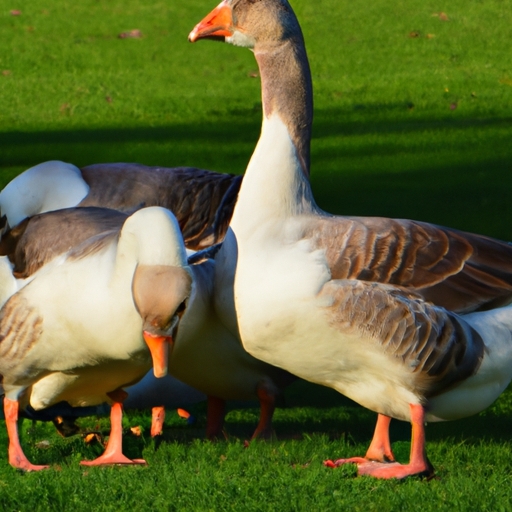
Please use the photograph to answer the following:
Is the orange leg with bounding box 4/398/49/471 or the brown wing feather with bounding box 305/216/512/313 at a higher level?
the brown wing feather with bounding box 305/216/512/313

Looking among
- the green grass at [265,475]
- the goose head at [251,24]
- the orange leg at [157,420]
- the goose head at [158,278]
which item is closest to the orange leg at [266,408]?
the green grass at [265,475]

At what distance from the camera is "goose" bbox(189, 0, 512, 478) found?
4.18m

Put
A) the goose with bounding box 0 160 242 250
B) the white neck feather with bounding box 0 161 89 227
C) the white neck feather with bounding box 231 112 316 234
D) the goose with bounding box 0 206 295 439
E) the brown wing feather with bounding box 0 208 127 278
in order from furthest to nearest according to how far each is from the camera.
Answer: the goose with bounding box 0 160 242 250 → the white neck feather with bounding box 0 161 89 227 → the brown wing feather with bounding box 0 208 127 278 → the goose with bounding box 0 206 295 439 → the white neck feather with bounding box 231 112 316 234

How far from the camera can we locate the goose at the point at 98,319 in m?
4.00

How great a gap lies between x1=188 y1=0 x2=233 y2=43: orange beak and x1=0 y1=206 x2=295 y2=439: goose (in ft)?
3.36

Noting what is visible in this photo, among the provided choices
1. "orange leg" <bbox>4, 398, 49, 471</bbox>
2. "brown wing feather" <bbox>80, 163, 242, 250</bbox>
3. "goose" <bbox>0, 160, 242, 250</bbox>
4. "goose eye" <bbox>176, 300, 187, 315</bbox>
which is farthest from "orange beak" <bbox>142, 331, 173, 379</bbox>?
"brown wing feather" <bbox>80, 163, 242, 250</bbox>

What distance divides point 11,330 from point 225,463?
111 centimetres

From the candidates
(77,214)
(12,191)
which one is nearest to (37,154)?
(12,191)

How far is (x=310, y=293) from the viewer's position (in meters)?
4.14

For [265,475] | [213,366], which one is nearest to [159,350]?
[265,475]

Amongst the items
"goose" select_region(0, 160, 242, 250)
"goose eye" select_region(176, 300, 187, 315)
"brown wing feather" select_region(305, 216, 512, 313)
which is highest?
"brown wing feather" select_region(305, 216, 512, 313)

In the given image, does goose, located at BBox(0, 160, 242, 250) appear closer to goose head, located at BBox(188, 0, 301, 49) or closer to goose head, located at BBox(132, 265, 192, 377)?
goose head, located at BBox(188, 0, 301, 49)

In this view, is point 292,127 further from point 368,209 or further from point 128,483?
point 368,209

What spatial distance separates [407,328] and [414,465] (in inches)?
22.7
